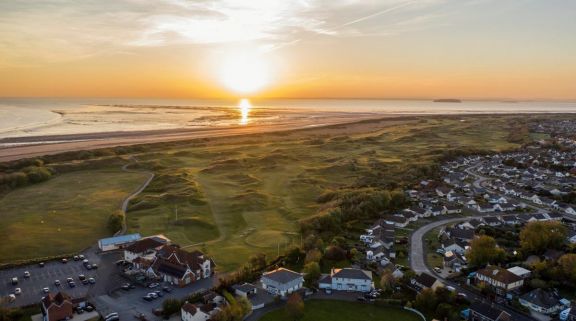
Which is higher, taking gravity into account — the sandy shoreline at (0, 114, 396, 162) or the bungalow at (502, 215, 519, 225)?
the sandy shoreline at (0, 114, 396, 162)

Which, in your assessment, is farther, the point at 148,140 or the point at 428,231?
the point at 148,140

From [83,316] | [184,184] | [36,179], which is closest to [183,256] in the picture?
[83,316]

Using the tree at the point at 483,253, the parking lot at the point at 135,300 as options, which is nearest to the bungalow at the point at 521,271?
the tree at the point at 483,253

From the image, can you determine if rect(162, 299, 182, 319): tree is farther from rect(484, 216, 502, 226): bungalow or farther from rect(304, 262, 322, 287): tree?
rect(484, 216, 502, 226): bungalow

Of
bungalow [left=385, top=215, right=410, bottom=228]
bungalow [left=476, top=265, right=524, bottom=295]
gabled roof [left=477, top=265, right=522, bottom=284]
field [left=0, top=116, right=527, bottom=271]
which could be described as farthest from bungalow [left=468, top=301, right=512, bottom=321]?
bungalow [left=385, top=215, right=410, bottom=228]

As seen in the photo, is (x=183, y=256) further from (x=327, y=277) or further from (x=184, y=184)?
(x=184, y=184)

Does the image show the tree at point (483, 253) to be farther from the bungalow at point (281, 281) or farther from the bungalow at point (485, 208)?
the bungalow at point (485, 208)
